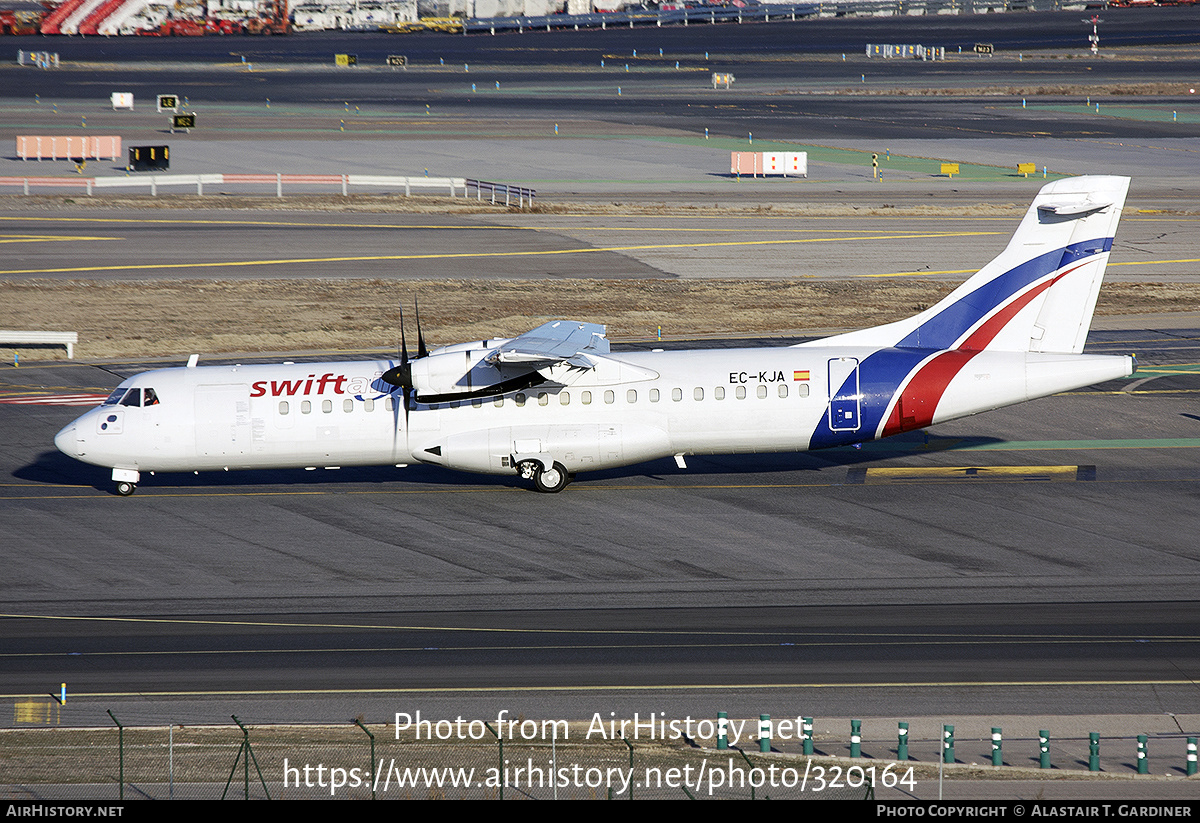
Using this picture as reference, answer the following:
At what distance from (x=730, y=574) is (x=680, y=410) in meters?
5.92

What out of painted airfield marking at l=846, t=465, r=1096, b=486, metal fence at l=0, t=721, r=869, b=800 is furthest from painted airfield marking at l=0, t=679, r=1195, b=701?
painted airfield marking at l=846, t=465, r=1096, b=486

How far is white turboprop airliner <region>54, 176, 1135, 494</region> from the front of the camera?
32281mm

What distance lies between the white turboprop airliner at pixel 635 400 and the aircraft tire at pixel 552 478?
1.9 inches

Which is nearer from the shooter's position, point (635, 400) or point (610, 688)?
point (610, 688)

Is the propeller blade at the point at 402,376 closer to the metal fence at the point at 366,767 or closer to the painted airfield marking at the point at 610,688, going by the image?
the painted airfield marking at the point at 610,688

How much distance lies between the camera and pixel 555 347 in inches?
1219

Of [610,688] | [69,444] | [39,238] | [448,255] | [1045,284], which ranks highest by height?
[39,238]

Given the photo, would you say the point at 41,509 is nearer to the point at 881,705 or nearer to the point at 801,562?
the point at 801,562

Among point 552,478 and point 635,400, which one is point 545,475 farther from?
point 635,400

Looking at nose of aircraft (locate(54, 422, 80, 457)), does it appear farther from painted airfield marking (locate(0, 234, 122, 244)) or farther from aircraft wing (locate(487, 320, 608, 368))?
painted airfield marking (locate(0, 234, 122, 244))

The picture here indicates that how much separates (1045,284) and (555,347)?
43.3ft

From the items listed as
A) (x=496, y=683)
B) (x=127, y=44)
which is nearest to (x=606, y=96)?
(x=127, y=44)

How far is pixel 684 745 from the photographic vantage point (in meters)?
20.0

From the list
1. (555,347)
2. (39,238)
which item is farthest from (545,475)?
(39,238)
